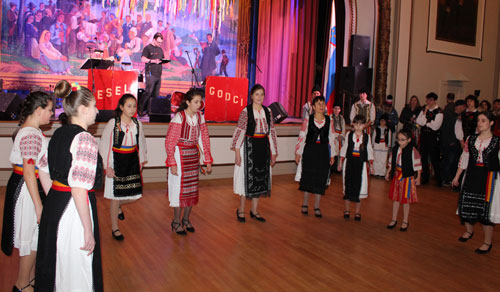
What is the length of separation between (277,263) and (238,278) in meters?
0.48

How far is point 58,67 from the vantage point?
→ 975 cm

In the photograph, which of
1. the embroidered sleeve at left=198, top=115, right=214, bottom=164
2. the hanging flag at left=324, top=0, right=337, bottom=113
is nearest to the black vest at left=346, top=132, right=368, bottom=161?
the embroidered sleeve at left=198, top=115, right=214, bottom=164

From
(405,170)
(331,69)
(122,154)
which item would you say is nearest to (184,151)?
(122,154)

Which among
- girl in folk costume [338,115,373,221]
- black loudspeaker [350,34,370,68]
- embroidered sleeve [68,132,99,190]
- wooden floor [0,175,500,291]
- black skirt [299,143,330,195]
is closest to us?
embroidered sleeve [68,132,99,190]

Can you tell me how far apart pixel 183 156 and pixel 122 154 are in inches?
22.6

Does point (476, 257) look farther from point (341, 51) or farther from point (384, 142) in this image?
point (341, 51)

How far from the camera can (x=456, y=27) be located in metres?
10.8

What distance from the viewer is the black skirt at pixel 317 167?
17.4 ft

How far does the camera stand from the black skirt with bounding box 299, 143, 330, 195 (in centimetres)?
531

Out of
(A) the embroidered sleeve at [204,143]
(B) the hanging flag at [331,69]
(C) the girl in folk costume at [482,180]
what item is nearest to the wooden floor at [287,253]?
(C) the girl in folk costume at [482,180]

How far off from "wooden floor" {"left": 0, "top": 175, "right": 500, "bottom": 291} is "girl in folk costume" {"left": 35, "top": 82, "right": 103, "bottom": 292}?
3.37 ft

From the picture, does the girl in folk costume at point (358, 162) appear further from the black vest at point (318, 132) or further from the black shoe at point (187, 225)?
the black shoe at point (187, 225)

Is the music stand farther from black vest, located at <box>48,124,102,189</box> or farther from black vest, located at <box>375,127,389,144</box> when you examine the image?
black vest, located at <box>48,124,102,189</box>

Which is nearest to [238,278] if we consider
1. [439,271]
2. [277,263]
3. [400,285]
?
[277,263]
